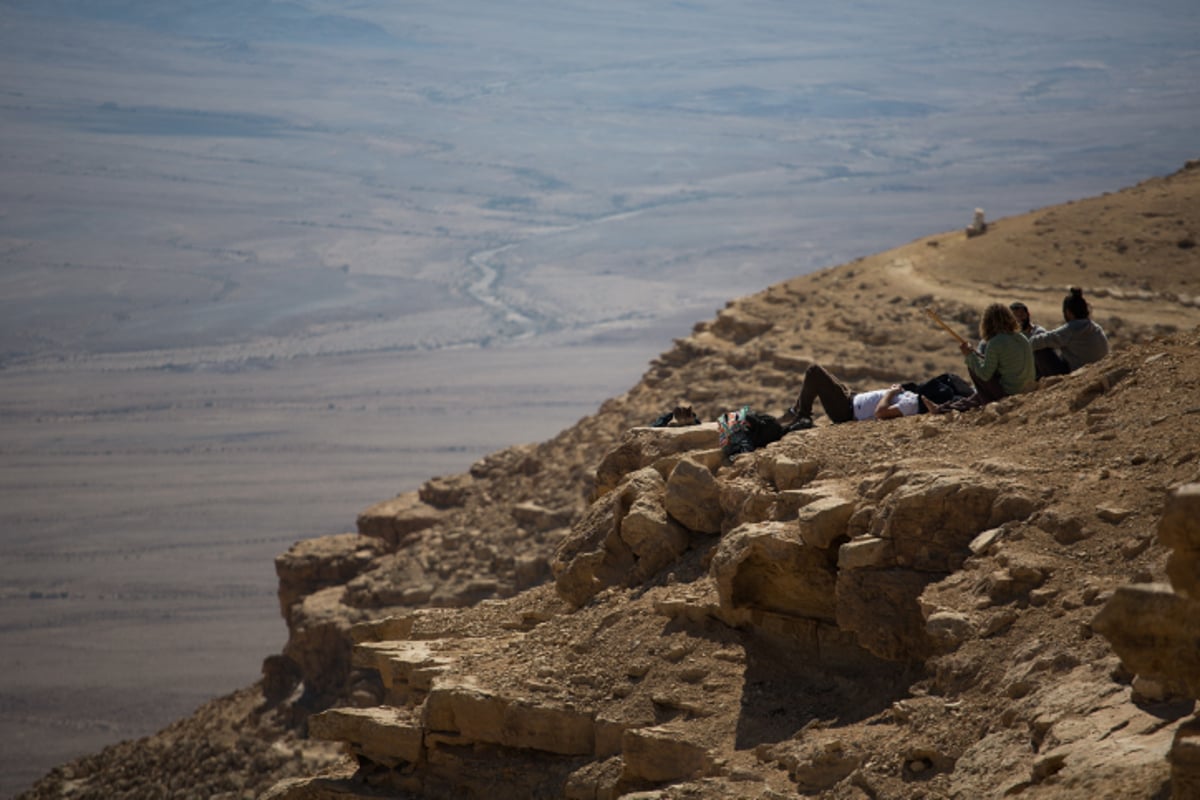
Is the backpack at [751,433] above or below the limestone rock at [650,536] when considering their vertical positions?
above

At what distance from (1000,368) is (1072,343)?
3.80ft

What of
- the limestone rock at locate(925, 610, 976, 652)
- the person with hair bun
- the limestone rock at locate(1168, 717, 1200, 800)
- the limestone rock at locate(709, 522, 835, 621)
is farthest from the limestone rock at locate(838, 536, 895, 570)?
the person with hair bun

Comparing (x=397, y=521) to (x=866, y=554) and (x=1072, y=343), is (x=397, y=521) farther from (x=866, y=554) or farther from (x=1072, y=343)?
(x=866, y=554)

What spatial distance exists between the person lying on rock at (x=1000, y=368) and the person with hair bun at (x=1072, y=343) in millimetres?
788

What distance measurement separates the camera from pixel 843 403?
11.8m

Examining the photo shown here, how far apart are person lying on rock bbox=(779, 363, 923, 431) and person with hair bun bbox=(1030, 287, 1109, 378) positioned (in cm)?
116

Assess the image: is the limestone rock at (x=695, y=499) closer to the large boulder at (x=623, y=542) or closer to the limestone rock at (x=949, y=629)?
the large boulder at (x=623, y=542)

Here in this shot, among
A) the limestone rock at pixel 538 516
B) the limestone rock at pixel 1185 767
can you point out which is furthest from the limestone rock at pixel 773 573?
the limestone rock at pixel 538 516

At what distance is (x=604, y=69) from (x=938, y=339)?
172114 mm

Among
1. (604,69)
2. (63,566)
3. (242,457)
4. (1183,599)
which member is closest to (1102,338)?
(1183,599)

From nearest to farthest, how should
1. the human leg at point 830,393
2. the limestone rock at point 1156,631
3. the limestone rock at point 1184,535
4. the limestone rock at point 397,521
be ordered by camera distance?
the limestone rock at point 1184,535 < the limestone rock at point 1156,631 < the human leg at point 830,393 < the limestone rock at point 397,521

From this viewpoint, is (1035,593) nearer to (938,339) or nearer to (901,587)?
(901,587)

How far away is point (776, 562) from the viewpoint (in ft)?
30.3

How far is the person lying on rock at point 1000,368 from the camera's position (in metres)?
10.7
